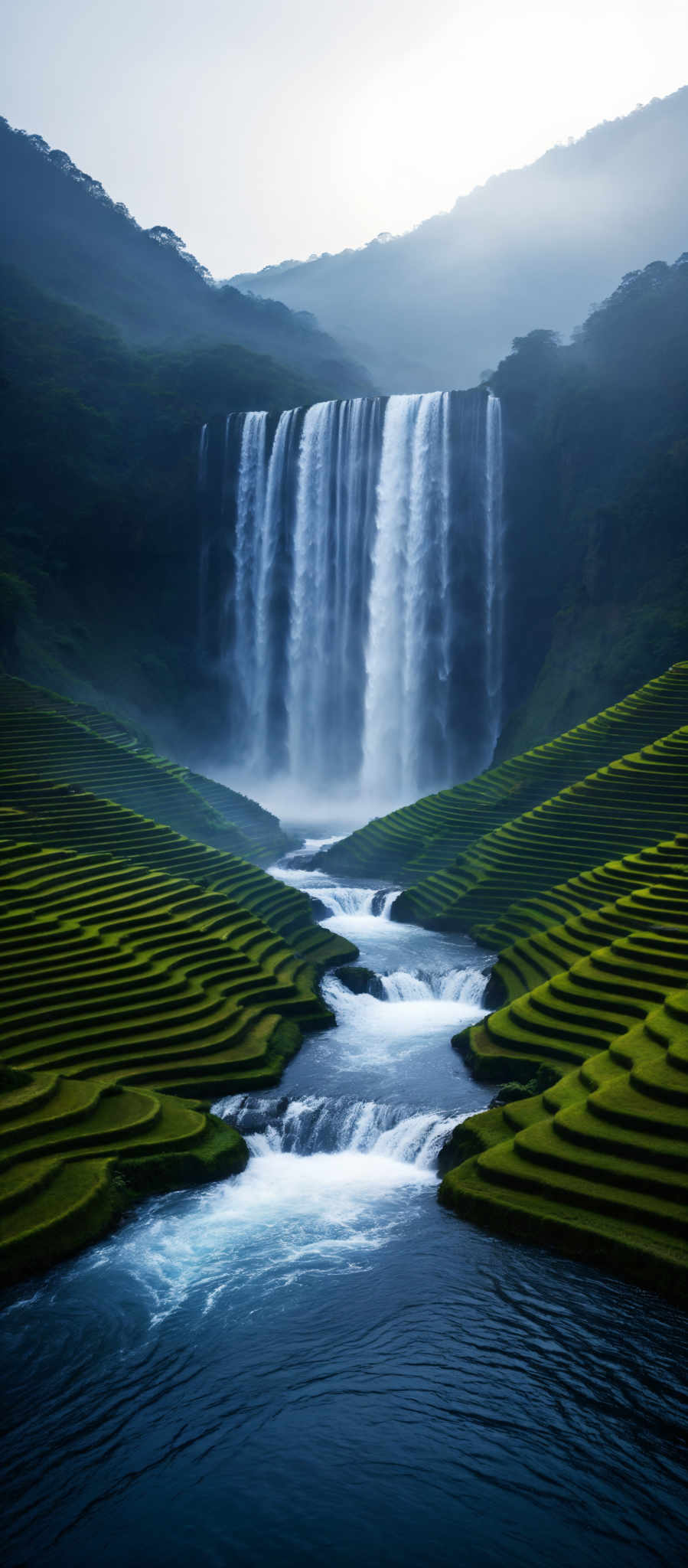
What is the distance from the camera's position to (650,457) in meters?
51.0

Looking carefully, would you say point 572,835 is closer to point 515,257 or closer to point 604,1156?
point 604,1156

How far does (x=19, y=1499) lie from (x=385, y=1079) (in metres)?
11.8

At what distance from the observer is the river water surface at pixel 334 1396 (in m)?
8.66

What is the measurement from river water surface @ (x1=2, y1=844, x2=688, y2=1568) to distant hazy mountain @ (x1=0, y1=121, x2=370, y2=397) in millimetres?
85236

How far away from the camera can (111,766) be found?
3719 cm

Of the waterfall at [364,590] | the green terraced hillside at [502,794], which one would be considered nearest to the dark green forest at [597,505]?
the waterfall at [364,590]

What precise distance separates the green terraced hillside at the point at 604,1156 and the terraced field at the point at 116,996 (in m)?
4.37

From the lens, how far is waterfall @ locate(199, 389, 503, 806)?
186ft

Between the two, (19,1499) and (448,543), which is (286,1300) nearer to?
(19,1499)

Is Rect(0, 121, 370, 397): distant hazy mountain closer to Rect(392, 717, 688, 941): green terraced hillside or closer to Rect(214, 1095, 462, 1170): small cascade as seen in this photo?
Rect(392, 717, 688, 941): green terraced hillside

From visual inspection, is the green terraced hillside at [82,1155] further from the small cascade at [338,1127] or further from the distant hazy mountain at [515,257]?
the distant hazy mountain at [515,257]

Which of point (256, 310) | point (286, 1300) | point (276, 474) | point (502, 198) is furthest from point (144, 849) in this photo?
point (502, 198)

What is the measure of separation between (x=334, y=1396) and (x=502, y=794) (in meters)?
30.7

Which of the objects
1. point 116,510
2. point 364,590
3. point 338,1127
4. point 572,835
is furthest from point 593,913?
point 116,510
